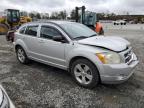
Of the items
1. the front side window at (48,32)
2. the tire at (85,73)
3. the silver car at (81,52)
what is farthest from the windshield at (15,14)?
the tire at (85,73)

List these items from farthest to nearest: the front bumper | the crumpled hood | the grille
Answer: the grille < the crumpled hood < the front bumper

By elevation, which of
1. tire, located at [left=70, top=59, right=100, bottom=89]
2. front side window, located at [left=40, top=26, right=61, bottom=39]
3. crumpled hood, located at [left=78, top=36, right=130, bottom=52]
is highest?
front side window, located at [left=40, top=26, right=61, bottom=39]

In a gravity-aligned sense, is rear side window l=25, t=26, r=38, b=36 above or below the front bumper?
above

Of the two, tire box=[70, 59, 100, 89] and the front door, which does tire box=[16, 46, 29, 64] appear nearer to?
the front door

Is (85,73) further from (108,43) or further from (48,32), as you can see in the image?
(48,32)

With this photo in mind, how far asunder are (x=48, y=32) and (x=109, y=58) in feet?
7.29

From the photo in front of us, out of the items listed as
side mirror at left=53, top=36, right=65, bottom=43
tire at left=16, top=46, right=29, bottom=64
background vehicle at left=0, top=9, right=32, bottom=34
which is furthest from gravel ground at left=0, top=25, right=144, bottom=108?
background vehicle at left=0, top=9, right=32, bottom=34

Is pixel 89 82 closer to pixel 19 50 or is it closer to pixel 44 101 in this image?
pixel 44 101

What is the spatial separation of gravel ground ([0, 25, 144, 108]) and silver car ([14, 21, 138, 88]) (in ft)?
→ 1.11

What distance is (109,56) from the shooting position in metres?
4.25

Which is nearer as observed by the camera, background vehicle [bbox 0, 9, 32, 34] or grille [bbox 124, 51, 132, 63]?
grille [bbox 124, 51, 132, 63]

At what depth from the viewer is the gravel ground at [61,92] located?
3.95 meters

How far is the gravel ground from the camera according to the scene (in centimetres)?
395

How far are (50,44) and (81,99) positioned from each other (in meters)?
1.98
